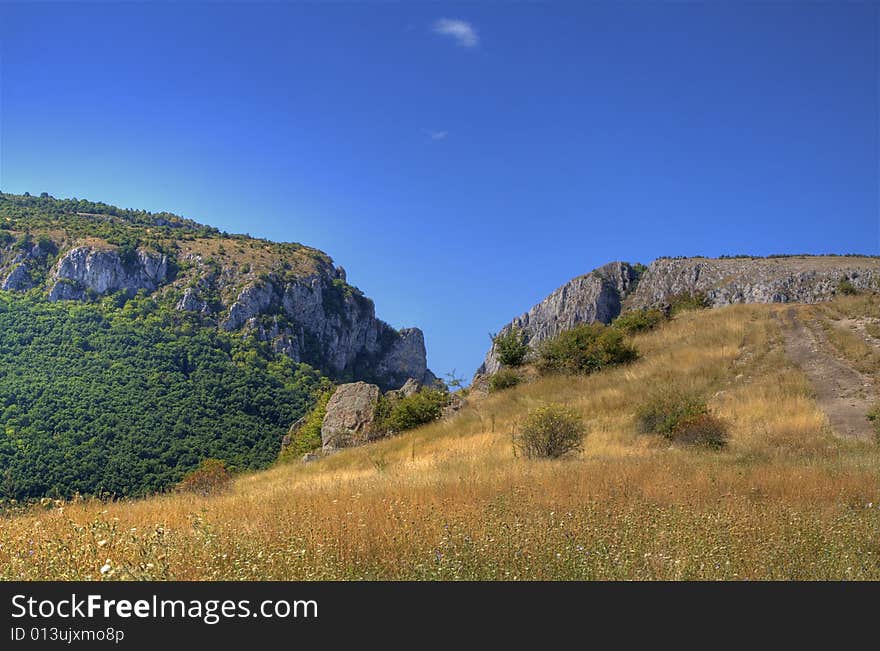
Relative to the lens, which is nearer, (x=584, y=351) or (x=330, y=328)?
(x=584, y=351)

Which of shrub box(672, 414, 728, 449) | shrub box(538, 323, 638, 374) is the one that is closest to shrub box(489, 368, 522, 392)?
shrub box(538, 323, 638, 374)

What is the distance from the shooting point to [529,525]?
18.4ft

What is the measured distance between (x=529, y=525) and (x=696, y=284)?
105887 mm

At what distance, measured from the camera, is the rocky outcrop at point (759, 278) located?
7376 cm

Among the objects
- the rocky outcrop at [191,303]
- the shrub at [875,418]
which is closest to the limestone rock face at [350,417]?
the shrub at [875,418]

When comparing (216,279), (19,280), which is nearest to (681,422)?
(19,280)

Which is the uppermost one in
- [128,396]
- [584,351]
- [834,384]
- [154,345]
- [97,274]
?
[97,274]

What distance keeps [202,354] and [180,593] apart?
380 ft

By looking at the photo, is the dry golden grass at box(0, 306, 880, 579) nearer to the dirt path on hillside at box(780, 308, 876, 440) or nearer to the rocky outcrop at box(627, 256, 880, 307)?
the dirt path on hillside at box(780, 308, 876, 440)

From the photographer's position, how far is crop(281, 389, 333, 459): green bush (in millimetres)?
28031

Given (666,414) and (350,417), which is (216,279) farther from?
(666,414)

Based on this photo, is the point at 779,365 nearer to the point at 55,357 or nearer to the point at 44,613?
the point at 44,613

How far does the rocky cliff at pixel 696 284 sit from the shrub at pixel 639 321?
4.23 m

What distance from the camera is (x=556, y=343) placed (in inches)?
1064
